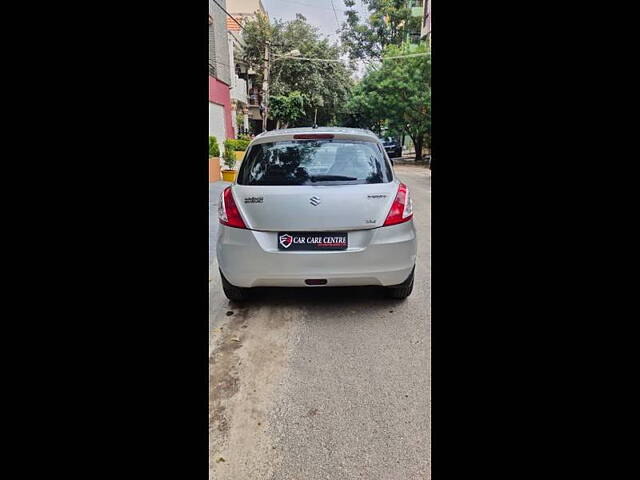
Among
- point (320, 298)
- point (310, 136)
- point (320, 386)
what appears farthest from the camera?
point (320, 298)

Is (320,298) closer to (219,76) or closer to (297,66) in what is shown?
(219,76)

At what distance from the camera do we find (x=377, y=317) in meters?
3.59

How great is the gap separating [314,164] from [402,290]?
4.49 feet

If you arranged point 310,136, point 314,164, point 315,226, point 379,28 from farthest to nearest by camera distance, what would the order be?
point 379,28
point 310,136
point 314,164
point 315,226

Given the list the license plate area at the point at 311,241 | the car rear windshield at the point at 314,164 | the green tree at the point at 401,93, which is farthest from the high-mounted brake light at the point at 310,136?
the green tree at the point at 401,93

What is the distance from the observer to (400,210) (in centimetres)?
344

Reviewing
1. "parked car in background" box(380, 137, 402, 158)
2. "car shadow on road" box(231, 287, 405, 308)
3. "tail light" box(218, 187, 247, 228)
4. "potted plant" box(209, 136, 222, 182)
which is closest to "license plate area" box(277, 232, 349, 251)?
"tail light" box(218, 187, 247, 228)

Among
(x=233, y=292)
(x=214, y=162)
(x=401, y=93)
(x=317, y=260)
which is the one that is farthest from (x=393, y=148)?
(x=317, y=260)

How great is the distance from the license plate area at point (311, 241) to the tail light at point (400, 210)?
40 centimetres

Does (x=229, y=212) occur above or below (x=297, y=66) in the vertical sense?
below

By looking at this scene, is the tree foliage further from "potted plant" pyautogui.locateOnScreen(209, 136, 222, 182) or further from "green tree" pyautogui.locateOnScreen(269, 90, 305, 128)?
"potted plant" pyautogui.locateOnScreen(209, 136, 222, 182)
